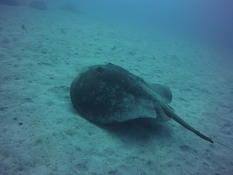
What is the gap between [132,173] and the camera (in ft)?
9.71

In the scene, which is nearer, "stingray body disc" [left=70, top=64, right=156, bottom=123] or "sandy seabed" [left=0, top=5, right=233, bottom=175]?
"sandy seabed" [left=0, top=5, right=233, bottom=175]

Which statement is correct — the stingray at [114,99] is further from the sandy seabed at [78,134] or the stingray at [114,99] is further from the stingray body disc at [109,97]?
the sandy seabed at [78,134]

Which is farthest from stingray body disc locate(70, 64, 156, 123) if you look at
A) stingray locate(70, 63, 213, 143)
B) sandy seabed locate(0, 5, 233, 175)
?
sandy seabed locate(0, 5, 233, 175)

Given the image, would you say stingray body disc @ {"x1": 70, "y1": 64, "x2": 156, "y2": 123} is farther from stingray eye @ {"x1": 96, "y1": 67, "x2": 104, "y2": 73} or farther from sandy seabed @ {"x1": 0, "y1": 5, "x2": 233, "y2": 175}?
sandy seabed @ {"x1": 0, "y1": 5, "x2": 233, "y2": 175}

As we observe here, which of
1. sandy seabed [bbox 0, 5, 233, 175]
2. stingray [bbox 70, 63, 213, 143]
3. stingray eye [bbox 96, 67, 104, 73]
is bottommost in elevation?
sandy seabed [bbox 0, 5, 233, 175]

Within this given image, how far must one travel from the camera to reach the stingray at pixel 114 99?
350 cm

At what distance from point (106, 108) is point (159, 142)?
133 cm

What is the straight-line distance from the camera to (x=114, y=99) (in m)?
3.60

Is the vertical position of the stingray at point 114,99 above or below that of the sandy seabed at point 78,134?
above

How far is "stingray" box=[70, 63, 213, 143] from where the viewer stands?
11.5ft

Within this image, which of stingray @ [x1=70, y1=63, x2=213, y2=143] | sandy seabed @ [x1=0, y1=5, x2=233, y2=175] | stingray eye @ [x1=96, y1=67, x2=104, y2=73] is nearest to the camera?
sandy seabed @ [x1=0, y1=5, x2=233, y2=175]

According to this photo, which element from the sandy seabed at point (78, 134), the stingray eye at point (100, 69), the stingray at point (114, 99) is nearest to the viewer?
the sandy seabed at point (78, 134)

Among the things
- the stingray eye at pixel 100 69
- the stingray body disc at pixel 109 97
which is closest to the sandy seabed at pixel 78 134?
the stingray body disc at pixel 109 97

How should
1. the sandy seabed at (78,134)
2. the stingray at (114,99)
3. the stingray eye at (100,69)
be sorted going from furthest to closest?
the stingray eye at (100,69) < the stingray at (114,99) < the sandy seabed at (78,134)
